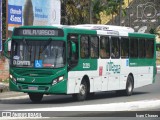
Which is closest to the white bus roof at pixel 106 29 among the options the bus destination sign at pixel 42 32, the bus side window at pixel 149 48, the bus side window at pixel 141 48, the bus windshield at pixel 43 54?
the bus side window at pixel 141 48

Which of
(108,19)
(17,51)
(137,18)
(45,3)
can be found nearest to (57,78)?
(17,51)

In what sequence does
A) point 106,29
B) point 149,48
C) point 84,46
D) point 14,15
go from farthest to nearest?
point 14,15 < point 149,48 < point 106,29 < point 84,46

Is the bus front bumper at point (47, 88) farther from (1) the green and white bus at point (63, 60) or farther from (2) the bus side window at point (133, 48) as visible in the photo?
(2) the bus side window at point (133, 48)

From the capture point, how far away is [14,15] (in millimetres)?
33219

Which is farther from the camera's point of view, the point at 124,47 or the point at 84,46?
the point at 124,47

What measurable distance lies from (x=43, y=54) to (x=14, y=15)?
12.7m

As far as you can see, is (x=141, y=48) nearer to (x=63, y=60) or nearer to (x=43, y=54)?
(x=63, y=60)

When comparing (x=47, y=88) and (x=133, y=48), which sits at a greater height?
(x=133, y=48)

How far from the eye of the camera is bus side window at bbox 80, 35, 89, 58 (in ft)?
72.6

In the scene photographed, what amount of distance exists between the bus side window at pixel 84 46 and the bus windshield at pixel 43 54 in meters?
1.27

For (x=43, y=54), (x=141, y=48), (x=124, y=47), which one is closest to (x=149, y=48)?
(x=141, y=48)

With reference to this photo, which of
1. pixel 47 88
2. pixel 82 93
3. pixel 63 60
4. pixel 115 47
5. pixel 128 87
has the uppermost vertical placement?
pixel 115 47

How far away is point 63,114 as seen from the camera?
1605cm

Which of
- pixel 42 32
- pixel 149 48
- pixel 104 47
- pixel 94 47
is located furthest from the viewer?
pixel 149 48
